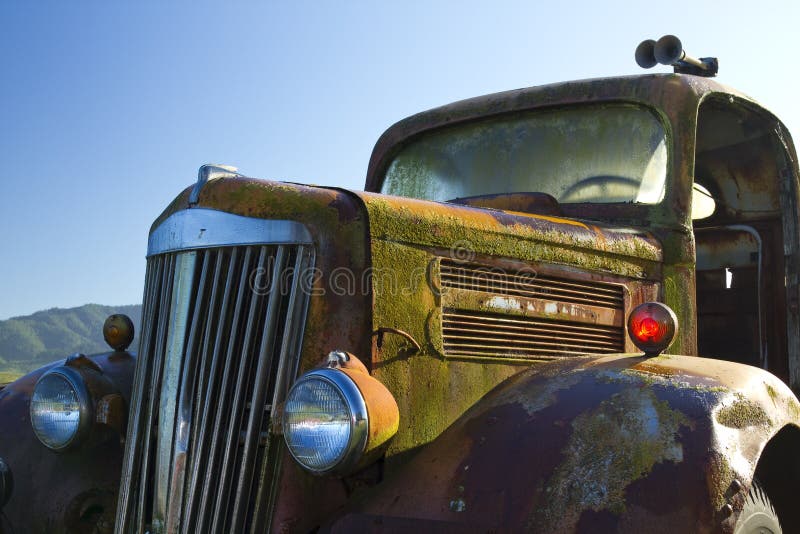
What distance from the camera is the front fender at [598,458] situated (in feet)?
7.23

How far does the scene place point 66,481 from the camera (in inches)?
128

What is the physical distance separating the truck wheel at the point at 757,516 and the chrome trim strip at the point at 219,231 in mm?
1483

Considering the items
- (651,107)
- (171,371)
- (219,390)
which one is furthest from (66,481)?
(651,107)

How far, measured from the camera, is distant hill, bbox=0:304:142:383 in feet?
193

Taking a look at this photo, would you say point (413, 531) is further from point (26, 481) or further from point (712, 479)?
point (26, 481)

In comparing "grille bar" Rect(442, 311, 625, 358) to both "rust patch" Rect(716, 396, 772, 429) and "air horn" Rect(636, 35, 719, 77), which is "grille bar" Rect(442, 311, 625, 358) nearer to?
"rust patch" Rect(716, 396, 772, 429)

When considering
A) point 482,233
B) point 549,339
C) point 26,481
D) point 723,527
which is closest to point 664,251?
point 549,339

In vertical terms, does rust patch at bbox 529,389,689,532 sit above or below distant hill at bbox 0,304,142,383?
below

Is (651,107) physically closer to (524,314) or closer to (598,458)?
(524,314)

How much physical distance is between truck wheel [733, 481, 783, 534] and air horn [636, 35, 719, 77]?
2.19 metres

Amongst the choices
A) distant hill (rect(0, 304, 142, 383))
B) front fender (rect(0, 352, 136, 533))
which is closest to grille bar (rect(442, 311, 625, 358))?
front fender (rect(0, 352, 136, 533))

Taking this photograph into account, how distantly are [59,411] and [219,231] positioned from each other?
983mm

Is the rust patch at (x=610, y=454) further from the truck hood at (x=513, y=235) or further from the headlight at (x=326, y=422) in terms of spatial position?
the truck hood at (x=513, y=235)

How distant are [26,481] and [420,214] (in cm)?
193
